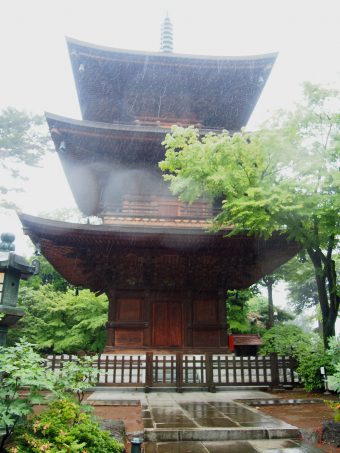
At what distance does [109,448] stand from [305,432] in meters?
3.11

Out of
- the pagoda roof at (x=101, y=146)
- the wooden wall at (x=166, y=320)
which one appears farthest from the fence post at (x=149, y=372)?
the pagoda roof at (x=101, y=146)

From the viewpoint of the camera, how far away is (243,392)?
32.1ft

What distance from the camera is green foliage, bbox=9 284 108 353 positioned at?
62.9 ft

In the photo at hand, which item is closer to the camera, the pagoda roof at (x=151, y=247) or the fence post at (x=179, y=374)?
the fence post at (x=179, y=374)

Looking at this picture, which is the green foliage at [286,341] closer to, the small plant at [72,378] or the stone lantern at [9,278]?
the small plant at [72,378]

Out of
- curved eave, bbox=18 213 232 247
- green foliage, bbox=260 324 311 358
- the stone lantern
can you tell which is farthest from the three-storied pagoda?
the stone lantern

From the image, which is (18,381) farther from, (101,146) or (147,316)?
(101,146)

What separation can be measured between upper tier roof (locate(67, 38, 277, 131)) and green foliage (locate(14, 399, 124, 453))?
41.2ft

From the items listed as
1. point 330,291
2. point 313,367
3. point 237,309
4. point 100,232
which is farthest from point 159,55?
point 237,309

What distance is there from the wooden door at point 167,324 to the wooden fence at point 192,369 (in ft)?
5.92

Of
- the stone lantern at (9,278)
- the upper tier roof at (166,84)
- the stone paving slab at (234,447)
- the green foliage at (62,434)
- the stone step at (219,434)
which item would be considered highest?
the upper tier roof at (166,84)

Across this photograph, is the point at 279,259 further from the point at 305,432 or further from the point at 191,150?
the point at 305,432

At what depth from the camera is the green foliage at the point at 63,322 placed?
19172 millimetres

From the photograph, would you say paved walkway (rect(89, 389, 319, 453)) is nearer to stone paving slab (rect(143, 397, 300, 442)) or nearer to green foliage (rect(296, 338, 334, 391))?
stone paving slab (rect(143, 397, 300, 442))
